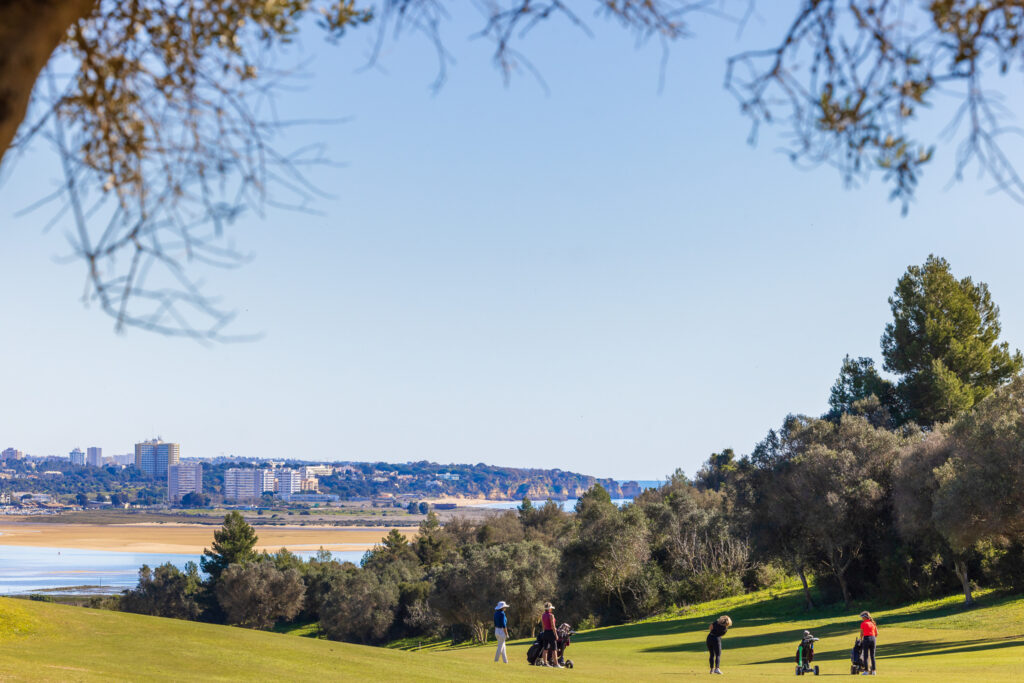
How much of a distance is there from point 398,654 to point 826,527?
25.1 m

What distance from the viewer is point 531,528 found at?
290 feet

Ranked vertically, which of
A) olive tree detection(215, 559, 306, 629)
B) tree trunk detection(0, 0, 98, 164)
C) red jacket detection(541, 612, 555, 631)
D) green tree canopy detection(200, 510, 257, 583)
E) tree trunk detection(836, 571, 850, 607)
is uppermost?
tree trunk detection(0, 0, 98, 164)

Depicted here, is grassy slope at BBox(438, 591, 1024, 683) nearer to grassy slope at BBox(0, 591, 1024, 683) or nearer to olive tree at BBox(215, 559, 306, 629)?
grassy slope at BBox(0, 591, 1024, 683)

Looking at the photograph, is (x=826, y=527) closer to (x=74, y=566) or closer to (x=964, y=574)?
(x=964, y=574)

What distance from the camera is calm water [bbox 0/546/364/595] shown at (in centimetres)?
10644

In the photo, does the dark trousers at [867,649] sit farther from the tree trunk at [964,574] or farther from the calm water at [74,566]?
the calm water at [74,566]

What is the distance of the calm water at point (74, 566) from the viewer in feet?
349

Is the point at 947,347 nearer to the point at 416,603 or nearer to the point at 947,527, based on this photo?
the point at 947,527

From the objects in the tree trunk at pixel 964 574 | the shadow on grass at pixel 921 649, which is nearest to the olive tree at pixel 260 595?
the tree trunk at pixel 964 574

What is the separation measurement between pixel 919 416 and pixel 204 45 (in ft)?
173

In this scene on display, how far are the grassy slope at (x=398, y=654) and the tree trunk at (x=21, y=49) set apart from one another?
12.7 m

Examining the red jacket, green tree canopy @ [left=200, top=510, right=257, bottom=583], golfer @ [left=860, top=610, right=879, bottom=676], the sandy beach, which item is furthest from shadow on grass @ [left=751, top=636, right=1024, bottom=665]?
the sandy beach

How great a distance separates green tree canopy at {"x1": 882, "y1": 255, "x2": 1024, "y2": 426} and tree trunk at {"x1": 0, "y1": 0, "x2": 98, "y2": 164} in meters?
53.4

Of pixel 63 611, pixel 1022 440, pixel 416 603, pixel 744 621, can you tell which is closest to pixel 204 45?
pixel 63 611
